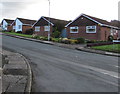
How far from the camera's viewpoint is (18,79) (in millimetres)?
6117

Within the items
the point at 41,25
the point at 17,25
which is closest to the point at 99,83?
the point at 41,25

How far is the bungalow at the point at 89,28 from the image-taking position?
1145 inches

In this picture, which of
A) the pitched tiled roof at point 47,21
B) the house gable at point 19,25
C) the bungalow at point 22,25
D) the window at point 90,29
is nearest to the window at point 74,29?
the window at point 90,29

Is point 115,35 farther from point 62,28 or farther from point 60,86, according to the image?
point 60,86

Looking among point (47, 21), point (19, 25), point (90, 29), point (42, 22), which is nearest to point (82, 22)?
point (90, 29)

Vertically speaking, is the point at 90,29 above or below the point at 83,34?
above

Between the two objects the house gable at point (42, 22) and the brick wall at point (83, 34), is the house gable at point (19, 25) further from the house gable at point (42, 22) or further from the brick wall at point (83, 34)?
the brick wall at point (83, 34)

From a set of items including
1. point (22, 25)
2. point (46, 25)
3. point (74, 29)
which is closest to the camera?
point (74, 29)

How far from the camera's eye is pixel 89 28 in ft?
99.2

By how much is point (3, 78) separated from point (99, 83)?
4017 mm

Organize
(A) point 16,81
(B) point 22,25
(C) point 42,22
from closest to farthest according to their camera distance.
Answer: (A) point 16,81 < (C) point 42,22 < (B) point 22,25

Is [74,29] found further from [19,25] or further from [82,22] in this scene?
[19,25]

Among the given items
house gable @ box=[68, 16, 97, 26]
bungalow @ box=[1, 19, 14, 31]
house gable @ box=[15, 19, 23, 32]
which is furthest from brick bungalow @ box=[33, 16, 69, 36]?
bungalow @ box=[1, 19, 14, 31]

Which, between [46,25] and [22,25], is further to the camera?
[22,25]
